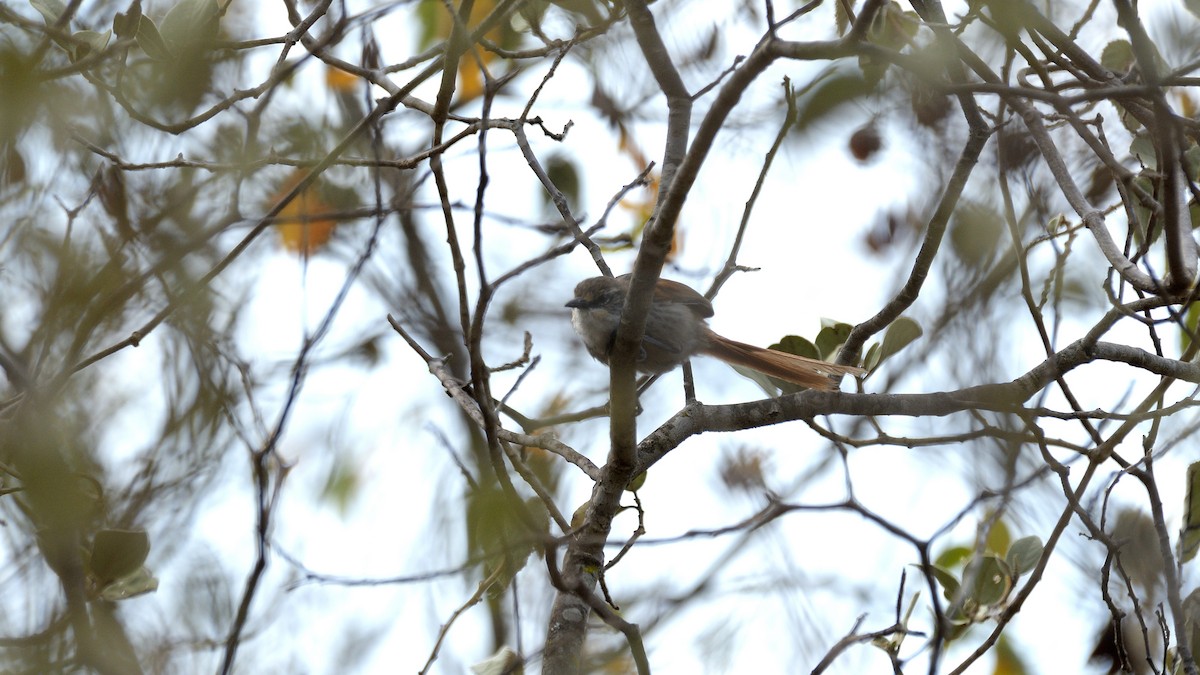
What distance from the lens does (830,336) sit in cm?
356

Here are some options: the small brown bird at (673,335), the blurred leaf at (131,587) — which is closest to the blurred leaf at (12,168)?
the blurred leaf at (131,587)

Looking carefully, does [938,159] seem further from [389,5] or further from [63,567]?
[63,567]

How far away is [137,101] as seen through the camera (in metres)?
2.98

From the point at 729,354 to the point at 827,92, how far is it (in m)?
1.33

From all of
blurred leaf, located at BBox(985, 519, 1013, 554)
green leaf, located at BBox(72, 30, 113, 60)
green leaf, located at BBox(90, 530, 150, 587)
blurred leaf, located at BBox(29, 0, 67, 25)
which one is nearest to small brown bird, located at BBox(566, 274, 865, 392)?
blurred leaf, located at BBox(985, 519, 1013, 554)

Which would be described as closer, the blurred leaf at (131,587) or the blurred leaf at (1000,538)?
the blurred leaf at (131,587)

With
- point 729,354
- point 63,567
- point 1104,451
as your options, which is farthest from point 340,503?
point 1104,451

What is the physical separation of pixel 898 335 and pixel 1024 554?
0.77m

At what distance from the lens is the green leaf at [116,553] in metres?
2.57

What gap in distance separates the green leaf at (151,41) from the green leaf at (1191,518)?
3.23 m

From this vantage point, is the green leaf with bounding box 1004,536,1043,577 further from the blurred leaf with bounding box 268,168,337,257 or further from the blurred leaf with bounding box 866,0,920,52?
the blurred leaf with bounding box 268,168,337,257

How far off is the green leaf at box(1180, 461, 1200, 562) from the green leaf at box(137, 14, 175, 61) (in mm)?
3231

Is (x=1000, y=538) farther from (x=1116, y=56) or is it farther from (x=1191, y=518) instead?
(x=1116, y=56)

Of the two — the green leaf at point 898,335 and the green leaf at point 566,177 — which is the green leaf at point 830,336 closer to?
the green leaf at point 898,335
